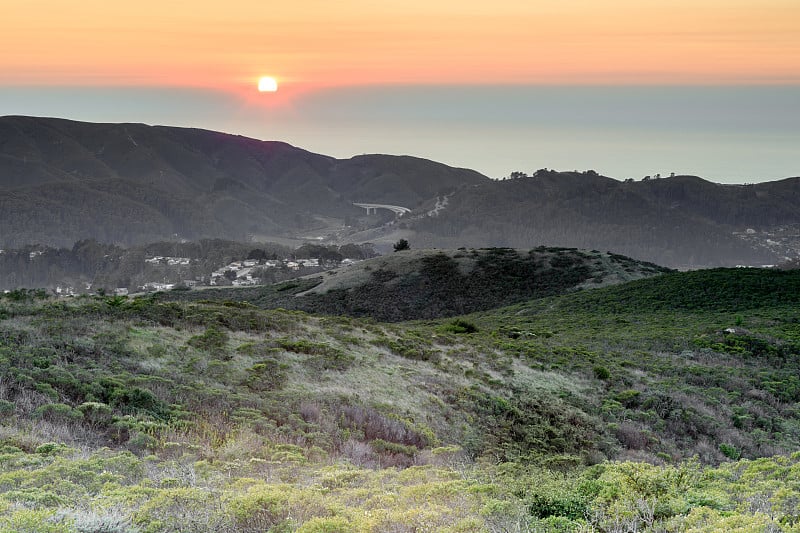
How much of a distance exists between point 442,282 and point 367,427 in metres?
48.6

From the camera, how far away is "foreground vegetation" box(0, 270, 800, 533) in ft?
21.6

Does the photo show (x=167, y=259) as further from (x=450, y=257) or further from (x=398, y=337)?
(x=398, y=337)

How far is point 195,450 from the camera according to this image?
28.6ft

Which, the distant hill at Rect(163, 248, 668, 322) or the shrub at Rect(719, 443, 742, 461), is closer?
the shrub at Rect(719, 443, 742, 461)

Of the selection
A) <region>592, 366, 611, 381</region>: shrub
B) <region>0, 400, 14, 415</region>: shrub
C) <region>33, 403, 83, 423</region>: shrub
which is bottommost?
<region>592, 366, 611, 381</region>: shrub

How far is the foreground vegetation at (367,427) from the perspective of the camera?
21.6 feet

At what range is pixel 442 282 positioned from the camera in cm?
5959

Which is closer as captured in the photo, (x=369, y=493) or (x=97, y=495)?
(x=97, y=495)

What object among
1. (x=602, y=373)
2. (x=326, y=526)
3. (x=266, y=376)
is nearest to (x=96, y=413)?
(x=266, y=376)

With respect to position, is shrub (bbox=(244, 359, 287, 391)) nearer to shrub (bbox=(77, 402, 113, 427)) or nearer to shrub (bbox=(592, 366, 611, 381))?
shrub (bbox=(77, 402, 113, 427))

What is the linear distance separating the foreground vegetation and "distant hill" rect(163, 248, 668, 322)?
3044cm

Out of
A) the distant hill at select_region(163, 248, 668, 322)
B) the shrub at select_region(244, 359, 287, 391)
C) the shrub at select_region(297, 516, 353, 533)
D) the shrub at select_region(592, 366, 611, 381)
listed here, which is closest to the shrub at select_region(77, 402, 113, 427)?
the shrub at select_region(244, 359, 287, 391)

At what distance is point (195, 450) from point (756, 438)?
13.4 m

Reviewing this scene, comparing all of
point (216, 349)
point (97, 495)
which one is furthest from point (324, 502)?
point (216, 349)
